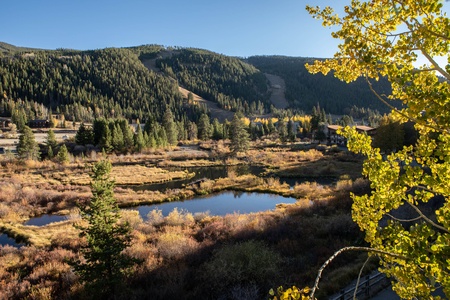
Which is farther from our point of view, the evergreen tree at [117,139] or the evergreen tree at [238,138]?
the evergreen tree at [117,139]

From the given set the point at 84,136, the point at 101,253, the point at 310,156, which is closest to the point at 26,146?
the point at 84,136

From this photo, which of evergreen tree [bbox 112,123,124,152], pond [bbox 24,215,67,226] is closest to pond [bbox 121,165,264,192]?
pond [bbox 24,215,67,226]

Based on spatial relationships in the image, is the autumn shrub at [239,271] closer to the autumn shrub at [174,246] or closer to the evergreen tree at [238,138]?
the autumn shrub at [174,246]

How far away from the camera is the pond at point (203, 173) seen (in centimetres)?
4653

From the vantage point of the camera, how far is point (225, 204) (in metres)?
36.4

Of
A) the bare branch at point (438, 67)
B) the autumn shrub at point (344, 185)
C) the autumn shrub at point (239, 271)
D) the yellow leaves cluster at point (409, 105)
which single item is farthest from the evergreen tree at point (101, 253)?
the autumn shrub at point (344, 185)

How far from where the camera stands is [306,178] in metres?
50.7

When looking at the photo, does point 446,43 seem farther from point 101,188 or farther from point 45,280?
point 45,280

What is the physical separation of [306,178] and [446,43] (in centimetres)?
4898

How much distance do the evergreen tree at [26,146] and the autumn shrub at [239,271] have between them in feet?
220

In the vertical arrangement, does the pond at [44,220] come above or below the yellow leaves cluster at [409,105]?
below

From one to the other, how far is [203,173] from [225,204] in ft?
72.7

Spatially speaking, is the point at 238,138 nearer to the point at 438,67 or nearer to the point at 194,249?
the point at 194,249

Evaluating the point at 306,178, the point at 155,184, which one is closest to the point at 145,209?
the point at 155,184
